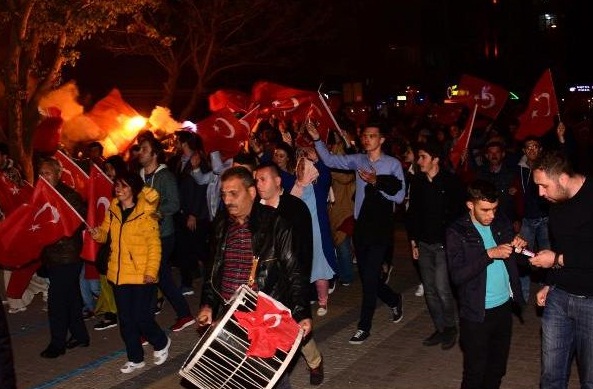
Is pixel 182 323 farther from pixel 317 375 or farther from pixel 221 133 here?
pixel 221 133

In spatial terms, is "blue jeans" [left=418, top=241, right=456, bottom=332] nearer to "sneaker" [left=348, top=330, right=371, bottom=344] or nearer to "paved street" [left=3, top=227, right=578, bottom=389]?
"paved street" [left=3, top=227, right=578, bottom=389]

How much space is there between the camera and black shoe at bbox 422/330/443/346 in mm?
7398

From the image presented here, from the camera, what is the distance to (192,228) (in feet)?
32.9

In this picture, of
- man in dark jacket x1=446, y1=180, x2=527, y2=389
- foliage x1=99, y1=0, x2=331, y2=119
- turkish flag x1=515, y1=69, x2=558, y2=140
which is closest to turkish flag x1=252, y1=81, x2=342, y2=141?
turkish flag x1=515, y1=69, x2=558, y2=140

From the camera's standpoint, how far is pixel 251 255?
16.2 feet

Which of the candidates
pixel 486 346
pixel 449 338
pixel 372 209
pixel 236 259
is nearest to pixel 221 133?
pixel 372 209

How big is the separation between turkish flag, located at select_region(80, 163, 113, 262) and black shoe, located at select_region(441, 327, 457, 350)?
11.7ft

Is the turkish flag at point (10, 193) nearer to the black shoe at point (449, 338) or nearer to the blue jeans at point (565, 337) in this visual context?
the black shoe at point (449, 338)

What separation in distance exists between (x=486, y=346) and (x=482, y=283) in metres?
0.45

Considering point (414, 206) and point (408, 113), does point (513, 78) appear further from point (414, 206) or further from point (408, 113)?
point (414, 206)

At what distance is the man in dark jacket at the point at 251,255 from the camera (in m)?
4.93

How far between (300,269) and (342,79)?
36.7 meters

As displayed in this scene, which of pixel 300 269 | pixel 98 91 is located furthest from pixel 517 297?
pixel 98 91

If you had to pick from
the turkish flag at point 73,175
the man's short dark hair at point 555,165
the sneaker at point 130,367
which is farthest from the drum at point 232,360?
the turkish flag at point 73,175
